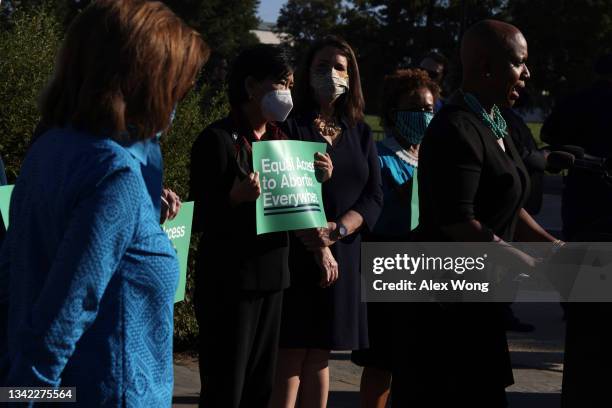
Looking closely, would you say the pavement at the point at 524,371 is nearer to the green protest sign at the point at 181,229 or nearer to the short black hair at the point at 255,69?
the green protest sign at the point at 181,229

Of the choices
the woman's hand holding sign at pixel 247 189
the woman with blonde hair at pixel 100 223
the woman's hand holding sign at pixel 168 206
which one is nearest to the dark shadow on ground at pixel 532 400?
the woman's hand holding sign at pixel 247 189

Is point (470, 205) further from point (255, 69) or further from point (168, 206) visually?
point (255, 69)

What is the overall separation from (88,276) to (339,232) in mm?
2420

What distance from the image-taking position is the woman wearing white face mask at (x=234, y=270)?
4.00 metres

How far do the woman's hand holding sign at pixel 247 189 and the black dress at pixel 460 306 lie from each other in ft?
2.29

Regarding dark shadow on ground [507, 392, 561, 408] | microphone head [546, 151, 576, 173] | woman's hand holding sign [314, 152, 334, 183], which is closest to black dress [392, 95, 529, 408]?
microphone head [546, 151, 576, 173]

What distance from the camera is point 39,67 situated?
20.0 feet

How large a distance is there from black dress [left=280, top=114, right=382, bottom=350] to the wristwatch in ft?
0.24

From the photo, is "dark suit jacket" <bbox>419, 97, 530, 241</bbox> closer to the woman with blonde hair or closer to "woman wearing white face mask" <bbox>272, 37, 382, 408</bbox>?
"woman wearing white face mask" <bbox>272, 37, 382, 408</bbox>

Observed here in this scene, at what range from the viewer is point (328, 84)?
186 inches

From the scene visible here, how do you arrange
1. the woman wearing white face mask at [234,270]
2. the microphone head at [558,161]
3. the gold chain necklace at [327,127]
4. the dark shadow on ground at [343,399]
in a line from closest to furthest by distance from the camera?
the microphone head at [558,161]
the woman wearing white face mask at [234,270]
the gold chain necklace at [327,127]
the dark shadow on ground at [343,399]

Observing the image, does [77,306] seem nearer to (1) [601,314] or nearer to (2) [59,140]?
(2) [59,140]

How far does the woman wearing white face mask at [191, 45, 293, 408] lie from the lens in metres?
4.00

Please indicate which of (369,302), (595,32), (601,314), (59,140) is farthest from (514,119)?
(595,32)
